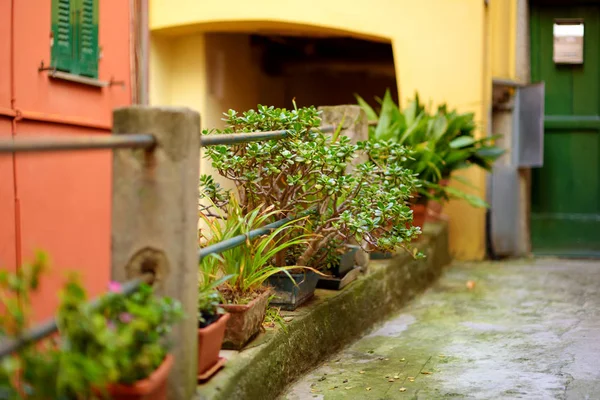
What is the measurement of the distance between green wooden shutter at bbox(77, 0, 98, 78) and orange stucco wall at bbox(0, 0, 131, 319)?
0.47 ft

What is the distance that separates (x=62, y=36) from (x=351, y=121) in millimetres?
2589

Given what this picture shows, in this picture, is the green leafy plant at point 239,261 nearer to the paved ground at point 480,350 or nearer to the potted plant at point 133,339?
the paved ground at point 480,350

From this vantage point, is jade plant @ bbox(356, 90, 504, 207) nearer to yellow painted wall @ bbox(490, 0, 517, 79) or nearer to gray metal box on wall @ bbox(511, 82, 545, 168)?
gray metal box on wall @ bbox(511, 82, 545, 168)

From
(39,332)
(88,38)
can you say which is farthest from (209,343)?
(88,38)

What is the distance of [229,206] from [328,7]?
4.12m

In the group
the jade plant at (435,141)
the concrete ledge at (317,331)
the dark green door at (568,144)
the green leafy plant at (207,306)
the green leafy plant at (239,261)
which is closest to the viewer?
Answer: the green leafy plant at (207,306)

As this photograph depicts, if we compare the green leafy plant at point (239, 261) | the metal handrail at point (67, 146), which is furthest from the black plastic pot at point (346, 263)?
the metal handrail at point (67, 146)

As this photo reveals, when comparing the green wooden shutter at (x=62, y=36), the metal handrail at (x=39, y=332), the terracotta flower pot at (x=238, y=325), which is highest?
the green wooden shutter at (x=62, y=36)

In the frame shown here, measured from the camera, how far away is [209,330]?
7.57ft

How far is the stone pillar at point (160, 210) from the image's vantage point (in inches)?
82.8

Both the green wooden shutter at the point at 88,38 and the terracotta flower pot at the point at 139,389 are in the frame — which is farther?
the green wooden shutter at the point at 88,38

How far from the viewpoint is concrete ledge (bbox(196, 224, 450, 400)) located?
8.23 ft

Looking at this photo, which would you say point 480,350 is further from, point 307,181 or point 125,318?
point 125,318

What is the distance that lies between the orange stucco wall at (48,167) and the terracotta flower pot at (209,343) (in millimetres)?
2556
